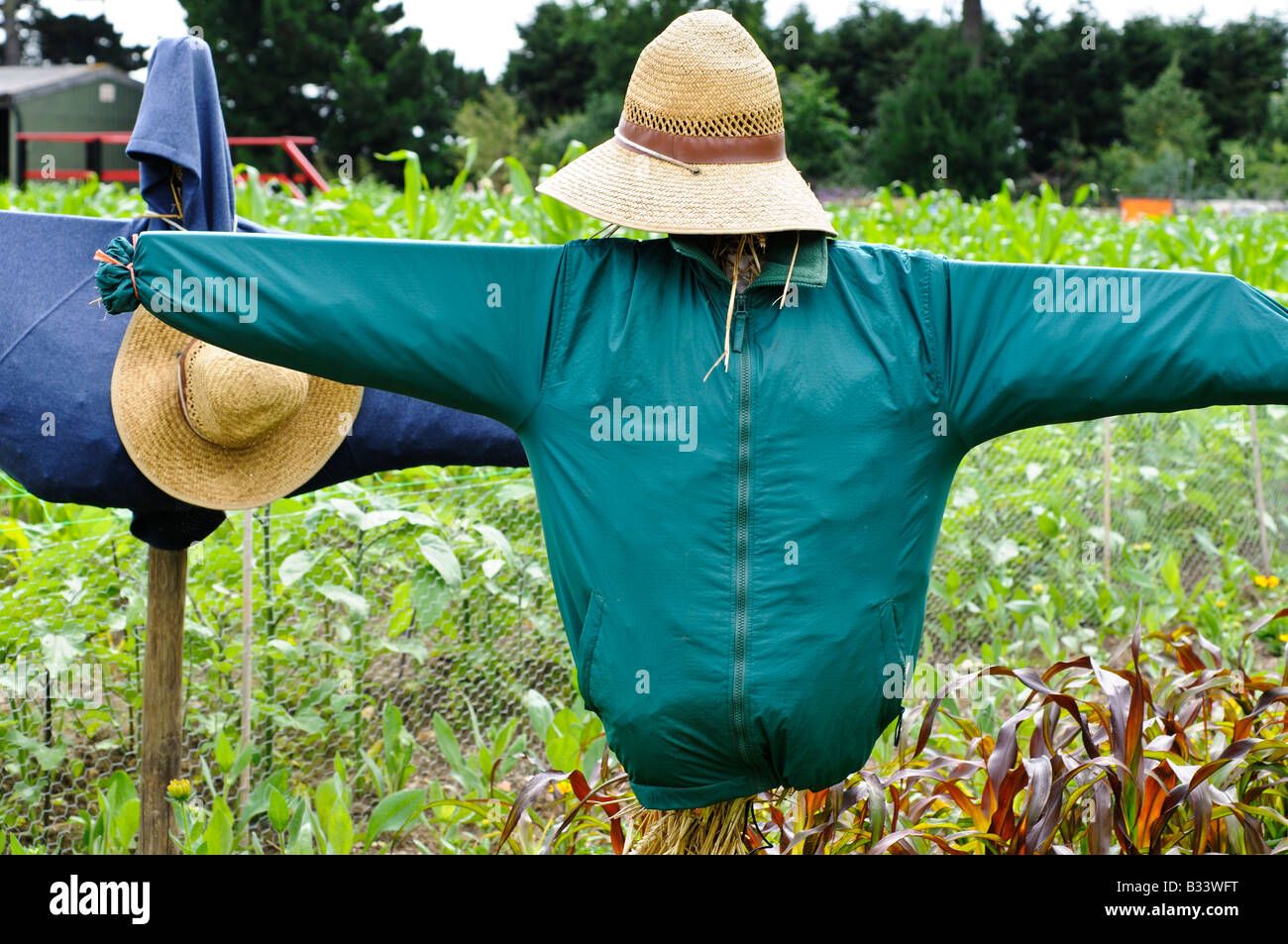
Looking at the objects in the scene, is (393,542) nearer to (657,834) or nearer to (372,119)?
(657,834)

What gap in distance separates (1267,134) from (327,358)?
103 feet

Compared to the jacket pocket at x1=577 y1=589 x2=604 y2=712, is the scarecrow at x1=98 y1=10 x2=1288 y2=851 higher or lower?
higher

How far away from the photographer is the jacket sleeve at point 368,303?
1.65m

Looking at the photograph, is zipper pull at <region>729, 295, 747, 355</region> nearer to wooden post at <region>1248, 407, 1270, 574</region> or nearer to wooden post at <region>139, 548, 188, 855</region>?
wooden post at <region>139, 548, 188, 855</region>

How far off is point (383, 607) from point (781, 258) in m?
2.22

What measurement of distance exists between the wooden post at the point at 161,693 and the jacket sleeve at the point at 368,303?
838 mm

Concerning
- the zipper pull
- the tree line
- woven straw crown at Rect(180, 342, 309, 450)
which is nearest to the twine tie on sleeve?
woven straw crown at Rect(180, 342, 309, 450)

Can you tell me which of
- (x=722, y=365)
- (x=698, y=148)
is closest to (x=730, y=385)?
(x=722, y=365)

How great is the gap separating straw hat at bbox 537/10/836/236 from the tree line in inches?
921

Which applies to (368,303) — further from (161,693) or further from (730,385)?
(161,693)

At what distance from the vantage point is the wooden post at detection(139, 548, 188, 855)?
7.72ft

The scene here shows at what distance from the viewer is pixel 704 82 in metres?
1.65
